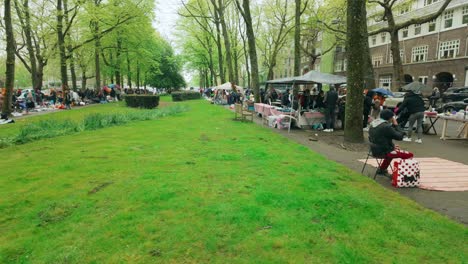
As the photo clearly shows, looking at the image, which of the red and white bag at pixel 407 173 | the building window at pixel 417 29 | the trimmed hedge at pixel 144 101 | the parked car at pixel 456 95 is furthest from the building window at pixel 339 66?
the red and white bag at pixel 407 173

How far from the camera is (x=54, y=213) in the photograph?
423 centimetres

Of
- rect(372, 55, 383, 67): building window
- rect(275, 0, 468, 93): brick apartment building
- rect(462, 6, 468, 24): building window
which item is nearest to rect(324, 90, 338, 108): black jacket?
rect(275, 0, 468, 93): brick apartment building

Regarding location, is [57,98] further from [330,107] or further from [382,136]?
[382,136]

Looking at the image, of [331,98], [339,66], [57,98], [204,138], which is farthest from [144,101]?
[339,66]

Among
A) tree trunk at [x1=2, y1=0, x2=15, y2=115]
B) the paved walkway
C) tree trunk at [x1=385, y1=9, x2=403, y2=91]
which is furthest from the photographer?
tree trunk at [x1=385, y1=9, x2=403, y2=91]

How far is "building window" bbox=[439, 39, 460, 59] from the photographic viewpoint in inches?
1268

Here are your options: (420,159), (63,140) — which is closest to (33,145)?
(63,140)

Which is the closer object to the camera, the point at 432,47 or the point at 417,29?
the point at 432,47

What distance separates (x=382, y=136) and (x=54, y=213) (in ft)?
19.5

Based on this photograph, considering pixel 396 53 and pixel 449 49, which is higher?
pixel 449 49

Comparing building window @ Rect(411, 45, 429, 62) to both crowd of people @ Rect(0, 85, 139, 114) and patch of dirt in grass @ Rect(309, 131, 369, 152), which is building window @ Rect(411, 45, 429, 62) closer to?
patch of dirt in grass @ Rect(309, 131, 369, 152)

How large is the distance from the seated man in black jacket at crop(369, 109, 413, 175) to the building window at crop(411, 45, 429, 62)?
36.9 m

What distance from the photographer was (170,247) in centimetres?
337

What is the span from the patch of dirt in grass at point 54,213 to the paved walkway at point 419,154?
18.0 feet
